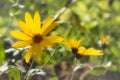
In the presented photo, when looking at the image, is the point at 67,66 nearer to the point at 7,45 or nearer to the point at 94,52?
the point at 7,45

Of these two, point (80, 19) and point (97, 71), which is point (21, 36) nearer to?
point (97, 71)

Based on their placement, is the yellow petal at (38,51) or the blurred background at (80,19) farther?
the blurred background at (80,19)

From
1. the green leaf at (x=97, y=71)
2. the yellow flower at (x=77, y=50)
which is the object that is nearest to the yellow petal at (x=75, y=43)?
the yellow flower at (x=77, y=50)

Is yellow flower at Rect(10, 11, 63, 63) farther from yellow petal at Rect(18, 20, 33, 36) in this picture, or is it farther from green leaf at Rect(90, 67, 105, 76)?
green leaf at Rect(90, 67, 105, 76)

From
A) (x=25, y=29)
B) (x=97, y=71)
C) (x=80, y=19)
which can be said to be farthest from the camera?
(x=80, y=19)

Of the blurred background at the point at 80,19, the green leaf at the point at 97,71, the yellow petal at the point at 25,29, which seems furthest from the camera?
the blurred background at the point at 80,19

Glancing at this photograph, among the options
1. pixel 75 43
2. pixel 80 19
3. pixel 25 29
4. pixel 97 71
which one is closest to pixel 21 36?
pixel 25 29

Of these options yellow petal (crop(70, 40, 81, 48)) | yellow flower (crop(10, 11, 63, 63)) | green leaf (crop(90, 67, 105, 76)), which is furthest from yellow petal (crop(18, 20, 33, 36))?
green leaf (crop(90, 67, 105, 76))

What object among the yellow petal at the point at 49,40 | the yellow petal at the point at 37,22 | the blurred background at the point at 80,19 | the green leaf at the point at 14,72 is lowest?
the green leaf at the point at 14,72

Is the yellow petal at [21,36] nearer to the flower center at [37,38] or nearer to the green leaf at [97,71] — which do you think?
the flower center at [37,38]
